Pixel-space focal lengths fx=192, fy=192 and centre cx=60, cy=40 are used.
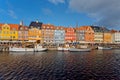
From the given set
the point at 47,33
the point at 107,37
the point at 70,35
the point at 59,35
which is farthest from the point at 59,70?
the point at 107,37

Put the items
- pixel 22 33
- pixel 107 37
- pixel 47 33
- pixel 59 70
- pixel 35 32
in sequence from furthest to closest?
1. pixel 107 37
2. pixel 47 33
3. pixel 35 32
4. pixel 22 33
5. pixel 59 70

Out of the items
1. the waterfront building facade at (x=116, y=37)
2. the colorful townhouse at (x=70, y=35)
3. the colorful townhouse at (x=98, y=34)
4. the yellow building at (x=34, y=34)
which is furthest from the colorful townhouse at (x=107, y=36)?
Answer: the yellow building at (x=34, y=34)

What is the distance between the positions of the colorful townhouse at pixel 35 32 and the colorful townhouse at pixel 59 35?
1209cm

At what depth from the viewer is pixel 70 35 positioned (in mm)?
145875

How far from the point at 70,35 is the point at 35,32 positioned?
2870 cm

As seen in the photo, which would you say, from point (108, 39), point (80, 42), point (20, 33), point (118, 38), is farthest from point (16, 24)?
point (118, 38)

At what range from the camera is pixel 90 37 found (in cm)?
15850

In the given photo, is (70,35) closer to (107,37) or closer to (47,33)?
(47,33)

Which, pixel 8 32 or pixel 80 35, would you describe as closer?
pixel 8 32

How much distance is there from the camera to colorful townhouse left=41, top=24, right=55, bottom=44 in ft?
445

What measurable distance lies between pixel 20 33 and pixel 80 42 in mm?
48076

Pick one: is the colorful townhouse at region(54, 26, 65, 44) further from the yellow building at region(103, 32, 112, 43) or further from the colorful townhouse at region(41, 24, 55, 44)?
the yellow building at region(103, 32, 112, 43)

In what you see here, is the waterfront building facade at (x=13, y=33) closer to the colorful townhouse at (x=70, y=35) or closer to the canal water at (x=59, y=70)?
the colorful townhouse at (x=70, y=35)

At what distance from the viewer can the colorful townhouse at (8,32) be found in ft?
403
